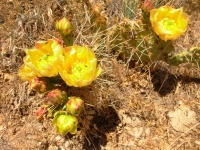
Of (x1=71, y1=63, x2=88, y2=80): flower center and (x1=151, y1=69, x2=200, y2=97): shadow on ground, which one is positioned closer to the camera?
(x1=71, y1=63, x2=88, y2=80): flower center

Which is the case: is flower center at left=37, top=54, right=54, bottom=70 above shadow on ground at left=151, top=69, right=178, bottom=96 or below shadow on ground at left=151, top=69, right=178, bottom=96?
above

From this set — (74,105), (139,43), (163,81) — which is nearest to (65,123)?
(74,105)

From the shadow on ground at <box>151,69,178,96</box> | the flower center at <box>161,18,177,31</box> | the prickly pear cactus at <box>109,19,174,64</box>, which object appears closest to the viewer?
the flower center at <box>161,18,177,31</box>

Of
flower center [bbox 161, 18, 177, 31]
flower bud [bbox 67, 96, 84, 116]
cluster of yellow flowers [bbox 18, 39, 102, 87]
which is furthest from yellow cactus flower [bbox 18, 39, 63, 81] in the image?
flower center [bbox 161, 18, 177, 31]

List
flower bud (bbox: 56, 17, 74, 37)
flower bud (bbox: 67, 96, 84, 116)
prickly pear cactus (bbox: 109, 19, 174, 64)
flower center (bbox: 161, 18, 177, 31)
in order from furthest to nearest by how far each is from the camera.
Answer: prickly pear cactus (bbox: 109, 19, 174, 64)
flower center (bbox: 161, 18, 177, 31)
flower bud (bbox: 56, 17, 74, 37)
flower bud (bbox: 67, 96, 84, 116)

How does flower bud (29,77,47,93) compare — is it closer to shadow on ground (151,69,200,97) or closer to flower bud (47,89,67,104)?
flower bud (47,89,67,104)

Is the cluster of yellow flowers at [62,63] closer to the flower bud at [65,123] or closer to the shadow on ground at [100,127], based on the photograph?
the flower bud at [65,123]

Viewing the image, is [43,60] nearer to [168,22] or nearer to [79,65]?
[79,65]
